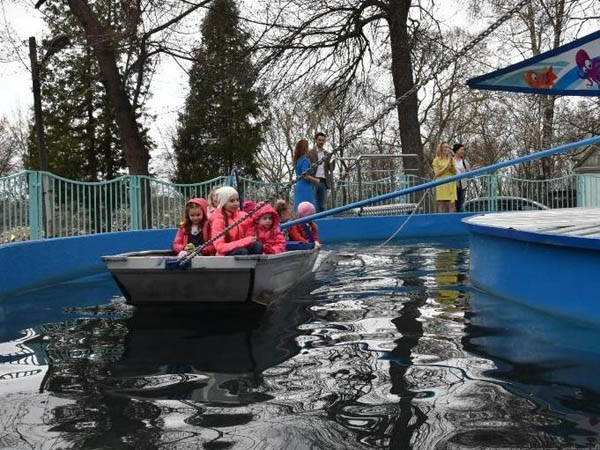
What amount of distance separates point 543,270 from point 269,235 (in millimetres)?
2495

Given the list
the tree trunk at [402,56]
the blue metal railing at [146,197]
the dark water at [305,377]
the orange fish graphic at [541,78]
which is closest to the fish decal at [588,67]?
the orange fish graphic at [541,78]

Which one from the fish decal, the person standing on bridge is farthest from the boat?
the person standing on bridge

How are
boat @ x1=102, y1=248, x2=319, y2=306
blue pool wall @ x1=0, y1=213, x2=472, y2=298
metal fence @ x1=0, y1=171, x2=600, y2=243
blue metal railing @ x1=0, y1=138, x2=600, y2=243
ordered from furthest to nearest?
metal fence @ x1=0, y1=171, x2=600, y2=243 → blue metal railing @ x1=0, y1=138, x2=600, y2=243 → blue pool wall @ x1=0, y1=213, x2=472, y2=298 → boat @ x1=102, y1=248, x2=319, y2=306

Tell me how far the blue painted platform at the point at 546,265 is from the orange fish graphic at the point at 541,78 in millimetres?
1410

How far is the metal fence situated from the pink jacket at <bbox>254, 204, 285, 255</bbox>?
11.4 inches

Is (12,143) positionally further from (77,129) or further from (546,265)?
(546,265)

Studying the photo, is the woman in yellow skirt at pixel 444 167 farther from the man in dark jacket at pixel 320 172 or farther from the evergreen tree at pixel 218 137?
the evergreen tree at pixel 218 137

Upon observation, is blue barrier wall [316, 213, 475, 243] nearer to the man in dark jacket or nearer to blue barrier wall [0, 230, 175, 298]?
the man in dark jacket

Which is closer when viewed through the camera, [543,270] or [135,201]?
[543,270]

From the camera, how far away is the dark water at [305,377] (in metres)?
2.75

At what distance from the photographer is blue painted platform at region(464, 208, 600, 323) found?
4.59 m

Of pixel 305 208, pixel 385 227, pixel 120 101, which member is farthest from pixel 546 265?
pixel 120 101

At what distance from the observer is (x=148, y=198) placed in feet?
40.0

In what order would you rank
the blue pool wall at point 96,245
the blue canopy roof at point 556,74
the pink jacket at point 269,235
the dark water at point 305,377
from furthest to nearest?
the blue pool wall at point 96,245
the pink jacket at point 269,235
the blue canopy roof at point 556,74
the dark water at point 305,377
